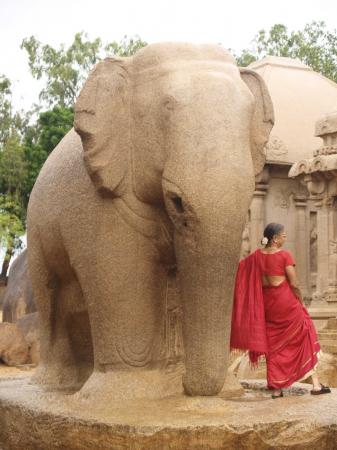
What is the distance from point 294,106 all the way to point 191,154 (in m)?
15.1

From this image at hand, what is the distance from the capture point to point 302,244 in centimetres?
1894

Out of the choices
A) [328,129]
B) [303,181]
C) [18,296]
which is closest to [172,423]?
[303,181]

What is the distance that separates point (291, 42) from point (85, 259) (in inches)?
1191

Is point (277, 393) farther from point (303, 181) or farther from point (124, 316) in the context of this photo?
point (303, 181)

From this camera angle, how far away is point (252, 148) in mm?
4883

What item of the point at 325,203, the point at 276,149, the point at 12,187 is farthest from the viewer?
the point at 12,187

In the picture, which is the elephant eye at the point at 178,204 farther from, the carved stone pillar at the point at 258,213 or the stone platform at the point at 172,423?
the carved stone pillar at the point at 258,213

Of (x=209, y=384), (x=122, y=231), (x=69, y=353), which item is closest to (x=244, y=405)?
(x=209, y=384)

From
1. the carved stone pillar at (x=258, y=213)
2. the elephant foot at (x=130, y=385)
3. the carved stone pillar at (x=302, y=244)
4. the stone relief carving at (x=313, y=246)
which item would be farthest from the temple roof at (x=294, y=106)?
the elephant foot at (x=130, y=385)

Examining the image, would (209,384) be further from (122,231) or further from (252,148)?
(252,148)

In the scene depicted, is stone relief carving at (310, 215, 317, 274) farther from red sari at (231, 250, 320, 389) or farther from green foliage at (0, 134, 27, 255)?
red sari at (231, 250, 320, 389)

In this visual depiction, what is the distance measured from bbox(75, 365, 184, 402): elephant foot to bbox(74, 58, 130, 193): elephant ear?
3.15 ft

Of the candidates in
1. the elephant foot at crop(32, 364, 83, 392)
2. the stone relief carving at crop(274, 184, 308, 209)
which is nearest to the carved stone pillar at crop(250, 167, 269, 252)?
the stone relief carving at crop(274, 184, 308, 209)

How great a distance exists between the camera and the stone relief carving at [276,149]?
60.0 ft
